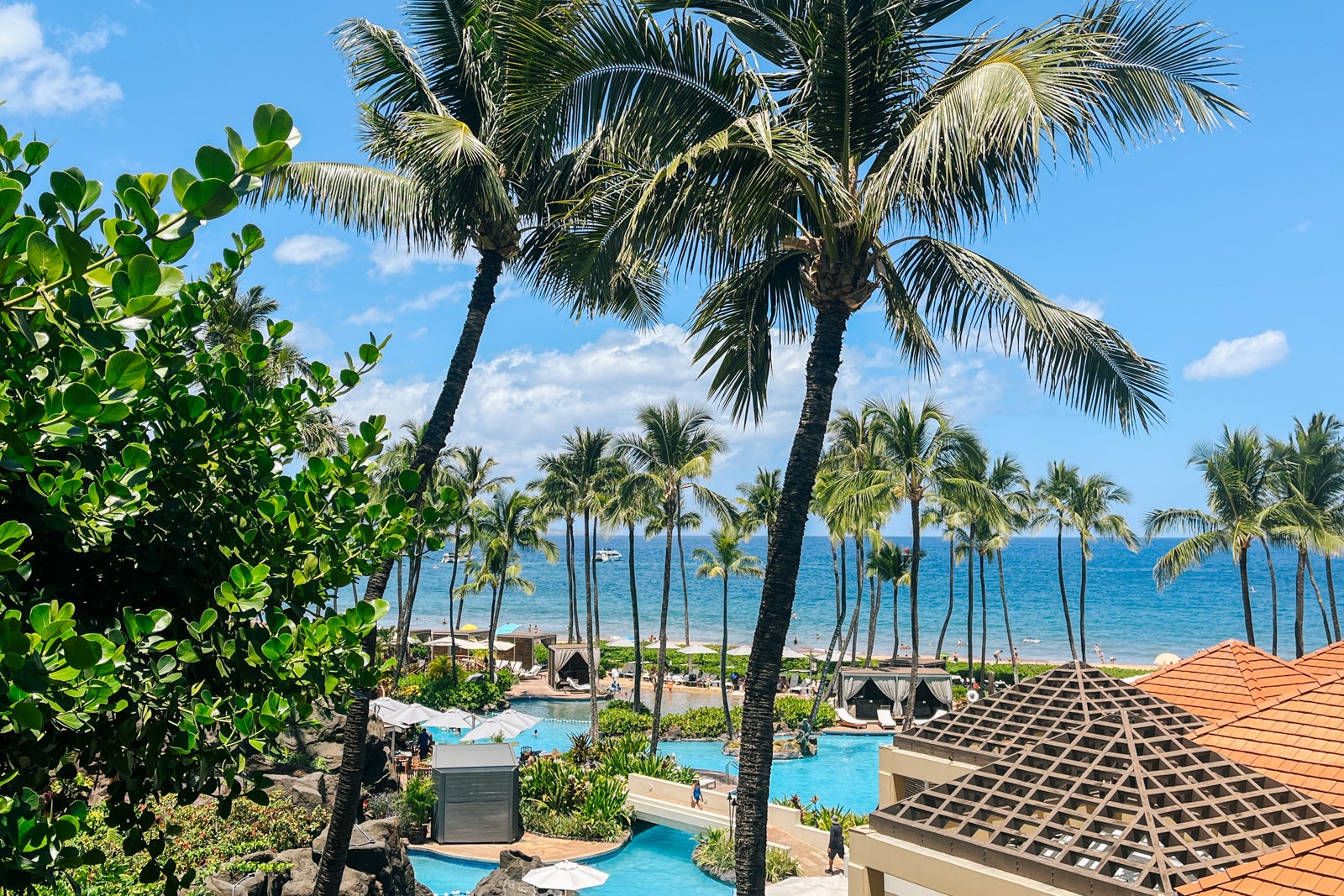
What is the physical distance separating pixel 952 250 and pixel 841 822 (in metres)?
16.2

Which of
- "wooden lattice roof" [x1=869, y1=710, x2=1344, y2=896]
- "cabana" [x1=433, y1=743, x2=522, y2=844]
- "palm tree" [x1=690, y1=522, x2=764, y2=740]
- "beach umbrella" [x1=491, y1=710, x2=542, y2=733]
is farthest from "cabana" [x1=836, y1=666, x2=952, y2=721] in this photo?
"wooden lattice roof" [x1=869, y1=710, x2=1344, y2=896]

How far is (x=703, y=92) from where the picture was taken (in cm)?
727

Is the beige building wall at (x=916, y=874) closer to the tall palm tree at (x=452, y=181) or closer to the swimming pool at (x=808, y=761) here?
the tall palm tree at (x=452, y=181)

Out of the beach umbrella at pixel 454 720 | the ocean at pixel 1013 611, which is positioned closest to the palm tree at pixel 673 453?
the beach umbrella at pixel 454 720

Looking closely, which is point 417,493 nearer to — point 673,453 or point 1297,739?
point 1297,739

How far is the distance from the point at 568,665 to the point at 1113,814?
3648 cm

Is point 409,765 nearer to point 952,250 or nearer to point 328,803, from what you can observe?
point 328,803

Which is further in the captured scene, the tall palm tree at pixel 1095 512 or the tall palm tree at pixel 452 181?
the tall palm tree at pixel 1095 512

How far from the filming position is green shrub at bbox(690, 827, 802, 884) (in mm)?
16578

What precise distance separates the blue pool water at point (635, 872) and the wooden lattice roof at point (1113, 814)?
10.7 meters

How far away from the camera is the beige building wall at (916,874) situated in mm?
6695

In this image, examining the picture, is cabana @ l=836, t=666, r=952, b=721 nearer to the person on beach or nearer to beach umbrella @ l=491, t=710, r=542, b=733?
beach umbrella @ l=491, t=710, r=542, b=733

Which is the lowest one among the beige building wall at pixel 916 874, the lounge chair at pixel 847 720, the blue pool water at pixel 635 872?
the lounge chair at pixel 847 720

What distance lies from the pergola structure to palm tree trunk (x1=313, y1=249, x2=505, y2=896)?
6.55m
